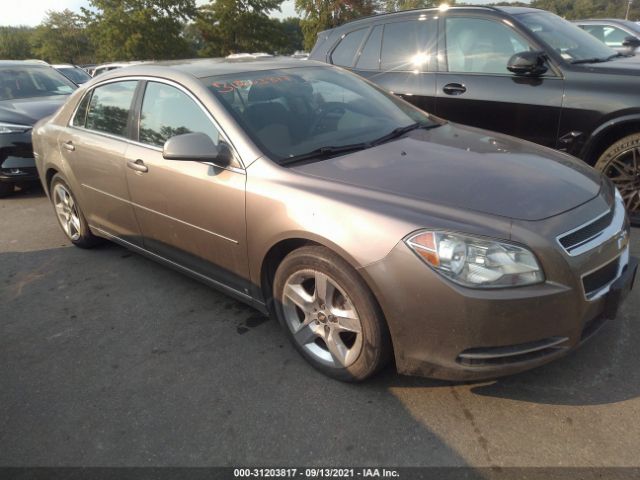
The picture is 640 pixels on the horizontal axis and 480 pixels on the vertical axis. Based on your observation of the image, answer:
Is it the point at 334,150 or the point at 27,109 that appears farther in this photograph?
the point at 27,109

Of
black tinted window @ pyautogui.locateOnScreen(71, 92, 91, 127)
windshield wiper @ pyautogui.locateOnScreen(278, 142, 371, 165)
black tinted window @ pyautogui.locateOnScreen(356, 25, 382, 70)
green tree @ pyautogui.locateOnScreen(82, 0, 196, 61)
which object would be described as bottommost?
windshield wiper @ pyautogui.locateOnScreen(278, 142, 371, 165)

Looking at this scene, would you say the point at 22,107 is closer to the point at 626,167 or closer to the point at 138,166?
the point at 138,166

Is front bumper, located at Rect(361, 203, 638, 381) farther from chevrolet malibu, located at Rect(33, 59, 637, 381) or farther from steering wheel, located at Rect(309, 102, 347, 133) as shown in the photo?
steering wheel, located at Rect(309, 102, 347, 133)

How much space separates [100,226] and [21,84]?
4.74 m

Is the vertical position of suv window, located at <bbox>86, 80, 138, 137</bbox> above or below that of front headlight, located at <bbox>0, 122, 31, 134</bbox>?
above

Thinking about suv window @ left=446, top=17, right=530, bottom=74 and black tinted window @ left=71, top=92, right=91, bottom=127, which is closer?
black tinted window @ left=71, top=92, right=91, bottom=127

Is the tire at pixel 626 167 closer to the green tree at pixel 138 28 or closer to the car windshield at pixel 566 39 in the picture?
the car windshield at pixel 566 39

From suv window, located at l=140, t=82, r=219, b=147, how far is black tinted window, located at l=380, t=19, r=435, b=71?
9.19 ft

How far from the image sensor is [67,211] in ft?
15.0

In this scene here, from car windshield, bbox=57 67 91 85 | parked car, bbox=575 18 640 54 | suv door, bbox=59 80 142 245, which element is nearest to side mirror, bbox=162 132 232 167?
suv door, bbox=59 80 142 245

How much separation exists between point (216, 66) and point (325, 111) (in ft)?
2.82

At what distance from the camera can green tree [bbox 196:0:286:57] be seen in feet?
129

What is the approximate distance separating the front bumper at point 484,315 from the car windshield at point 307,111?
1.01 m

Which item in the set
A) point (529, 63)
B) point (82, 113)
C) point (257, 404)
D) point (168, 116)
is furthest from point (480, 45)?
point (257, 404)
